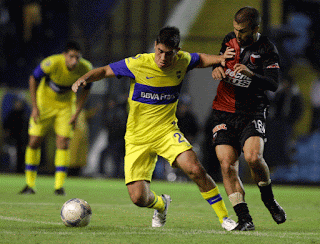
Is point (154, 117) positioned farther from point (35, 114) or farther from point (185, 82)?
point (185, 82)

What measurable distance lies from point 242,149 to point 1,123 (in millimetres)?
10443

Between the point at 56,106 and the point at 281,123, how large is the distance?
230 inches

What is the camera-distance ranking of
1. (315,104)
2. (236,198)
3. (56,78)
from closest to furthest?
1. (236,198)
2. (56,78)
3. (315,104)

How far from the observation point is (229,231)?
17.3 feet

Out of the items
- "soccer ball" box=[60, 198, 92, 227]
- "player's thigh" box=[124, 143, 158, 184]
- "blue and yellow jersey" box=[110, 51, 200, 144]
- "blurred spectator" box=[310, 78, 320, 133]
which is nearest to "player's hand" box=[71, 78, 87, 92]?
"blue and yellow jersey" box=[110, 51, 200, 144]

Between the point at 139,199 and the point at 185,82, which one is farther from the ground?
the point at 139,199

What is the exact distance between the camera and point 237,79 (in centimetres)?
559

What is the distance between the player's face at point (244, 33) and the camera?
5.41 m

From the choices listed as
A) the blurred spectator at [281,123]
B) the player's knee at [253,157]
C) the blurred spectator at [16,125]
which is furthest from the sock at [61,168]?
the blurred spectator at [281,123]

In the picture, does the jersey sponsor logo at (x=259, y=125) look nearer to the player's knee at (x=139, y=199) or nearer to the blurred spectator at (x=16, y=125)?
the player's knee at (x=139, y=199)

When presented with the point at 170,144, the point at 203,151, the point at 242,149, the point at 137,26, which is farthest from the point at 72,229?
the point at 137,26

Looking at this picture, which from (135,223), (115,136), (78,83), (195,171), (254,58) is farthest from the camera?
(115,136)

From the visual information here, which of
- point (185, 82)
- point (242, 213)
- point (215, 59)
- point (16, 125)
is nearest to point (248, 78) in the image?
point (215, 59)

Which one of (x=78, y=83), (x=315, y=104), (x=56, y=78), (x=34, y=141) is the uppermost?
(x=78, y=83)
